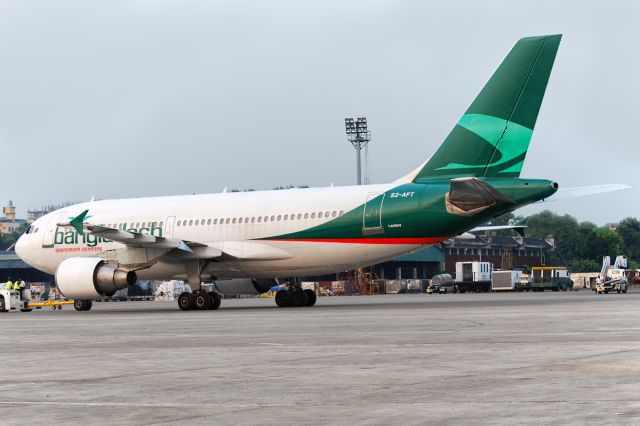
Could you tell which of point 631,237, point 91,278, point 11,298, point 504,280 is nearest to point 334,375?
point 91,278

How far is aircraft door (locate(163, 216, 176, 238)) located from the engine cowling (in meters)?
2.42

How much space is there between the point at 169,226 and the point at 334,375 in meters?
31.2

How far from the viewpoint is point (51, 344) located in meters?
22.1

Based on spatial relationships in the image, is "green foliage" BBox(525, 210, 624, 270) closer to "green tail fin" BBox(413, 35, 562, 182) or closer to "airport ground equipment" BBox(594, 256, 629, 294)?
"airport ground equipment" BBox(594, 256, 629, 294)

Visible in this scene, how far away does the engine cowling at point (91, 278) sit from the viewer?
42.0 metres

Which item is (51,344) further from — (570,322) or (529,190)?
(529,190)

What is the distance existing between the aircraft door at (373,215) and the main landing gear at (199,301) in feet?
24.8

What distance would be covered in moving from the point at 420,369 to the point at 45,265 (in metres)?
36.6

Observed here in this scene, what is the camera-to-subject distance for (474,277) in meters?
94.1

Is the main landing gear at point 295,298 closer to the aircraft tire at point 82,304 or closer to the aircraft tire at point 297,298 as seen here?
the aircraft tire at point 297,298

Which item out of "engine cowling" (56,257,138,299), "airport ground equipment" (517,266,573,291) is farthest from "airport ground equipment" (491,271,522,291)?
"engine cowling" (56,257,138,299)

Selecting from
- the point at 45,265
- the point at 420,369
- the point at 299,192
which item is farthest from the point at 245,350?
the point at 45,265

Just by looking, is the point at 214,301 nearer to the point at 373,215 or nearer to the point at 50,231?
the point at 373,215

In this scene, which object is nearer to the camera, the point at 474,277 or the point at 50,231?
the point at 50,231
